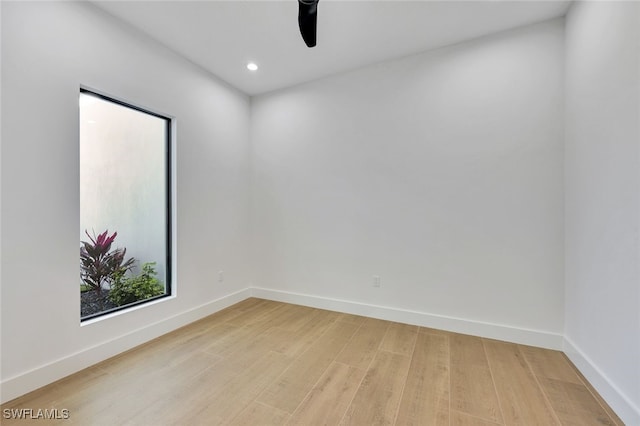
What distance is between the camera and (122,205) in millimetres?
2512

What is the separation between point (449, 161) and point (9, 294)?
353 centimetres

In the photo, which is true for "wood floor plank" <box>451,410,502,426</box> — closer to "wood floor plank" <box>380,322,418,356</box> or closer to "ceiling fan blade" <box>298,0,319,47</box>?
"wood floor plank" <box>380,322,418,356</box>

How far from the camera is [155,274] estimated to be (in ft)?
9.00

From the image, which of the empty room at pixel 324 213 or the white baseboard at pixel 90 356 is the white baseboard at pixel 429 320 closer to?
the empty room at pixel 324 213

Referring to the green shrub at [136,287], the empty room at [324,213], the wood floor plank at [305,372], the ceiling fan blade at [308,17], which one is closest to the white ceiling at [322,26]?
the empty room at [324,213]

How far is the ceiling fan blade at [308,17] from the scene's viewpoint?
1.40 metres

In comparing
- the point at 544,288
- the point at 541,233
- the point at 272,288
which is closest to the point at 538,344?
the point at 544,288

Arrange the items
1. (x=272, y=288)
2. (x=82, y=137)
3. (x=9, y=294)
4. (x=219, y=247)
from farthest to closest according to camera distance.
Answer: (x=272, y=288)
(x=219, y=247)
(x=82, y=137)
(x=9, y=294)

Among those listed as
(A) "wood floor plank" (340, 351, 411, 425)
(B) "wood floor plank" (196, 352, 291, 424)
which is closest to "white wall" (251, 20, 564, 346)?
(A) "wood floor plank" (340, 351, 411, 425)

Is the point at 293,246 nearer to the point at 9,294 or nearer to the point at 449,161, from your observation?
the point at 449,161

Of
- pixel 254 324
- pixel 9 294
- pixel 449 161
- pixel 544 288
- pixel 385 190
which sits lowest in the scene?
pixel 254 324

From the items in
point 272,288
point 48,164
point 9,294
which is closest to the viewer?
point 9,294

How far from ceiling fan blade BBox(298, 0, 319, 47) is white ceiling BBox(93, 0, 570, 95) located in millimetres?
778

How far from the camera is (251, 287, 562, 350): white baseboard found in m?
2.32
